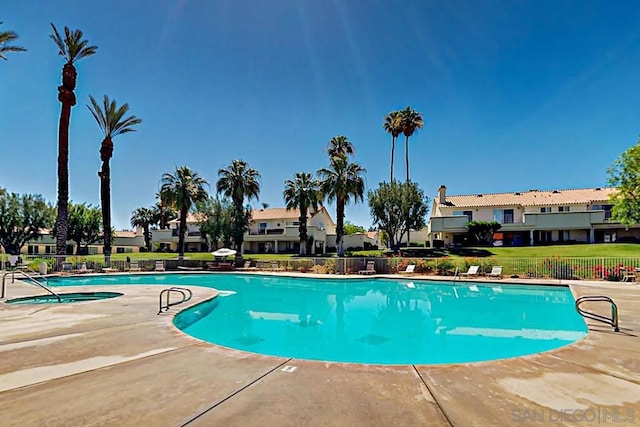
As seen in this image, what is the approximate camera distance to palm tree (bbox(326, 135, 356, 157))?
38.4m

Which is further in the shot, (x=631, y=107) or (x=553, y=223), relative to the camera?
(x=553, y=223)

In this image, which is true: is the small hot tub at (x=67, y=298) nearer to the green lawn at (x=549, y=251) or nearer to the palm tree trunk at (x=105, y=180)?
the green lawn at (x=549, y=251)

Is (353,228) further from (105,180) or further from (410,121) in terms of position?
(105,180)

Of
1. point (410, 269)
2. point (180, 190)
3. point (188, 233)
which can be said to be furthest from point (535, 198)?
point (188, 233)

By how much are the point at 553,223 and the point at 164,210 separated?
54189mm

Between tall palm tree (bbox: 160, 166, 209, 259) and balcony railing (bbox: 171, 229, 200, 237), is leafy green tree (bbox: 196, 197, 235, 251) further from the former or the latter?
balcony railing (bbox: 171, 229, 200, 237)

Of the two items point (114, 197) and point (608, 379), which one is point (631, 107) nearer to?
point (608, 379)

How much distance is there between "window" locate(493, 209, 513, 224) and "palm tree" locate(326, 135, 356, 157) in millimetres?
16913

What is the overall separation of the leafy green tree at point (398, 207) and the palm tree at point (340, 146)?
219 inches

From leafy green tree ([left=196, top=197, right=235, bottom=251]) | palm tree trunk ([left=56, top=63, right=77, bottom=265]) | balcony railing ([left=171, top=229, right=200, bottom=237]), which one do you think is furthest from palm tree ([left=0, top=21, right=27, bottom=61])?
balcony railing ([left=171, top=229, right=200, bottom=237])

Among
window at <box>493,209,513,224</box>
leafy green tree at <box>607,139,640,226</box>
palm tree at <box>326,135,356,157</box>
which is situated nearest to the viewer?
leafy green tree at <box>607,139,640,226</box>

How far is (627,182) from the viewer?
2361 centimetres

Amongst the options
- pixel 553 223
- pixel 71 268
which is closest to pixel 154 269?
pixel 71 268

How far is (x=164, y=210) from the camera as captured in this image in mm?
58094
